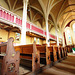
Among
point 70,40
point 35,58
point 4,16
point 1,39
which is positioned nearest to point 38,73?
point 35,58

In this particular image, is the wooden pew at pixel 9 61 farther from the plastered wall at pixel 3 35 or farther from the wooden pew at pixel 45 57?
the plastered wall at pixel 3 35

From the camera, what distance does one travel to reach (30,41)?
11883 millimetres

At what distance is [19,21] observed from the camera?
614 cm

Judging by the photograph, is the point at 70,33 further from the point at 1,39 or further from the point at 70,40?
the point at 1,39

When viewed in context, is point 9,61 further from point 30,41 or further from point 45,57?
point 30,41

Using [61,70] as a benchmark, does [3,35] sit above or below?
above

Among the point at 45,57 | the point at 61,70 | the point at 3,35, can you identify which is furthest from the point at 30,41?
the point at 61,70

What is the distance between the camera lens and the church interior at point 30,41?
1.41 metres

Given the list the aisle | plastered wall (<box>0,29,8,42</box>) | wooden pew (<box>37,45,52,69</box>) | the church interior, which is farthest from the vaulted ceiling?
the aisle

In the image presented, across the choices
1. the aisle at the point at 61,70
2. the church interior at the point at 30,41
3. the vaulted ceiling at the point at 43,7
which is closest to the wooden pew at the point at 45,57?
the church interior at the point at 30,41

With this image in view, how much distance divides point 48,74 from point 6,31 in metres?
8.13

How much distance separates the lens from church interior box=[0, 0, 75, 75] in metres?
1.41

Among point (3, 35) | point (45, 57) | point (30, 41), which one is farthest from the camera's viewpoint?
point (30, 41)

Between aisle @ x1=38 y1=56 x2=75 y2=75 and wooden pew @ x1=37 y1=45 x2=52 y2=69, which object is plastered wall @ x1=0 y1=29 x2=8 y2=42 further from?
aisle @ x1=38 y1=56 x2=75 y2=75
